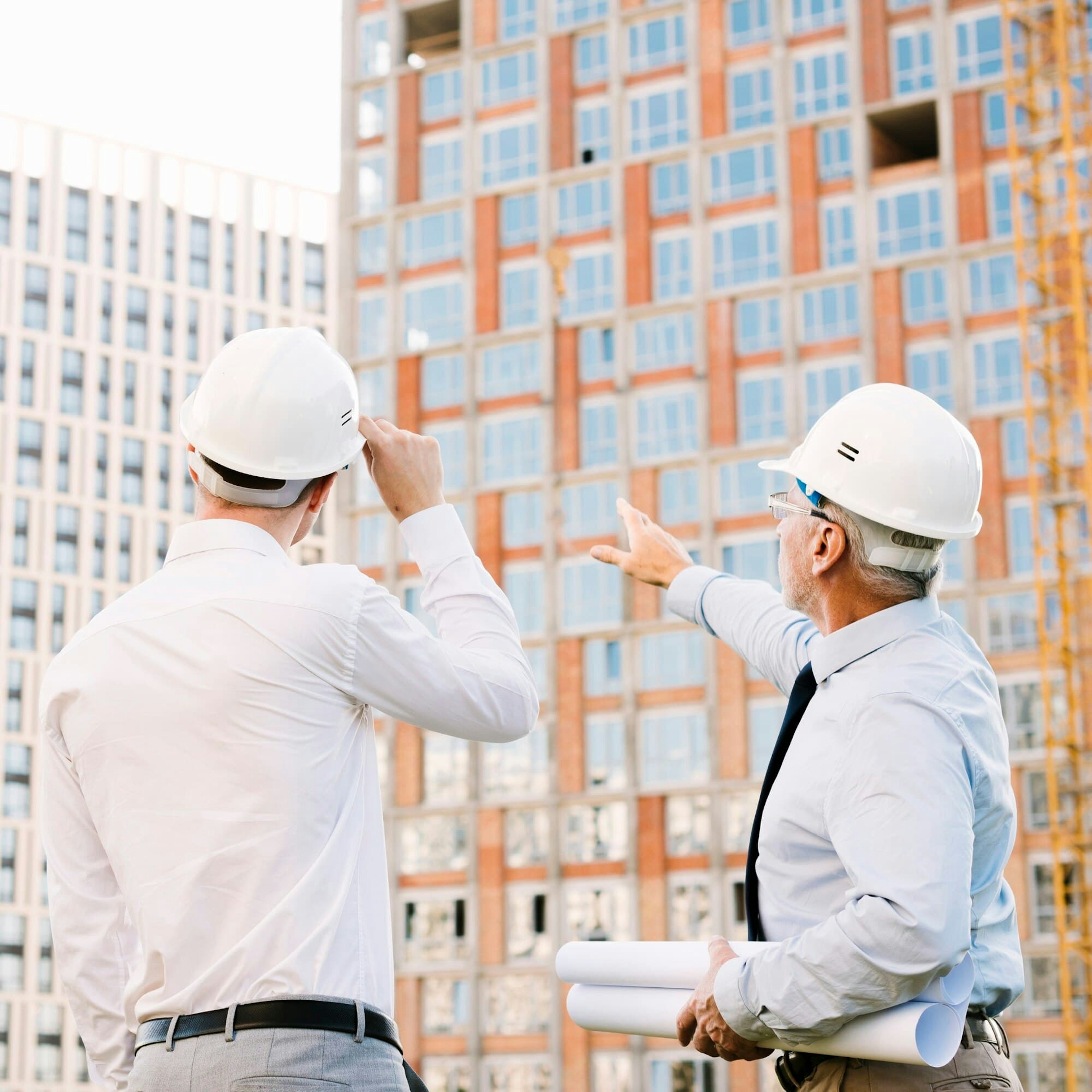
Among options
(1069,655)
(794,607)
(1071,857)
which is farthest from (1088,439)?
(794,607)

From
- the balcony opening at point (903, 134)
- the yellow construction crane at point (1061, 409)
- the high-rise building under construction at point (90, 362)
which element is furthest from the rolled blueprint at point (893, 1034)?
the high-rise building under construction at point (90, 362)

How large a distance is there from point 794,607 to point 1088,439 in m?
42.4

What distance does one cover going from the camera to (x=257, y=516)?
10.5 ft

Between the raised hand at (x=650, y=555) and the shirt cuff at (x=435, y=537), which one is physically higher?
A: the raised hand at (x=650, y=555)

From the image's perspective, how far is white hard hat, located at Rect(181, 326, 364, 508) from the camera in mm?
3166

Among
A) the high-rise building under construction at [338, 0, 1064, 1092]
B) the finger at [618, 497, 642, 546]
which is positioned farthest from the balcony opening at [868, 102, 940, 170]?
the finger at [618, 497, 642, 546]

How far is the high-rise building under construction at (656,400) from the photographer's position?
44.6 metres

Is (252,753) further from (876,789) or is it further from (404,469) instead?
(876,789)

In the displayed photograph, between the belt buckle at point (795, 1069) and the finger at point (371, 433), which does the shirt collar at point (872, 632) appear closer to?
the belt buckle at point (795, 1069)

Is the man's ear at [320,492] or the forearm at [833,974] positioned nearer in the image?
the forearm at [833,974]

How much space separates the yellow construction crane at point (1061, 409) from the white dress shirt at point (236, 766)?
130 feet

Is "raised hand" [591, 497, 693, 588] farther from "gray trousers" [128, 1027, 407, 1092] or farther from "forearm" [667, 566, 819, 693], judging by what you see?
"gray trousers" [128, 1027, 407, 1092]

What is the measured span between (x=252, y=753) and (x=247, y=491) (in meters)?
0.50

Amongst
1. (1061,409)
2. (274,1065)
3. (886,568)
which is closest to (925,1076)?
(886,568)
